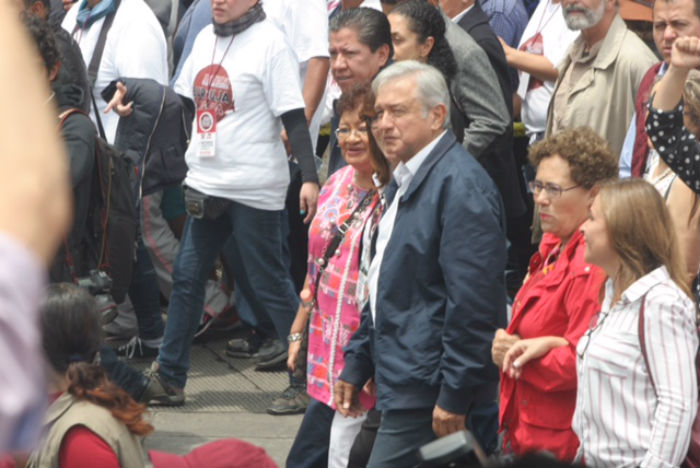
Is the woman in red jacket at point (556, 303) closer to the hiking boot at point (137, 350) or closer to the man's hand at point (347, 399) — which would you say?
the man's hand at point (347, 399)

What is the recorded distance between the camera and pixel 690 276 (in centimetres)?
430

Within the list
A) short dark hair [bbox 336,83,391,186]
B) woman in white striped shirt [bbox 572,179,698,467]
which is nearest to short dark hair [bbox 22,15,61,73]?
short dark hair [bbox 336,83,391,186]

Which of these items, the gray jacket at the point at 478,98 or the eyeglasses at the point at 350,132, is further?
the gray jacket at the point at 478,98

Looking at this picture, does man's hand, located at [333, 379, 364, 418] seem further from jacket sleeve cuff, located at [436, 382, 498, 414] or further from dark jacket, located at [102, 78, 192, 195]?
dark jacket, located at [102, 78, 192, 195]

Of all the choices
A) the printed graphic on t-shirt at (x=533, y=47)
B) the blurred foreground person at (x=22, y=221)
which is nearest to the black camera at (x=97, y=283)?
the printed graphic on t-shirt at (x=533, y=47)

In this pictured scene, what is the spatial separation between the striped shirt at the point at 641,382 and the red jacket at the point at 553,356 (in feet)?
0.99

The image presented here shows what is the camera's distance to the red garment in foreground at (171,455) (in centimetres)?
324

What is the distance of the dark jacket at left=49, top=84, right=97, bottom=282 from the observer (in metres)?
5.62

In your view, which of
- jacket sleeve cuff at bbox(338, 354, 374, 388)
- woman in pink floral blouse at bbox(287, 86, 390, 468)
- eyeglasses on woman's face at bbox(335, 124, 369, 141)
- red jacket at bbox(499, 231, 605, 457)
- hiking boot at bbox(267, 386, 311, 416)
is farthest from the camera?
hiking boot at bbox(267, 386, 311, 416)

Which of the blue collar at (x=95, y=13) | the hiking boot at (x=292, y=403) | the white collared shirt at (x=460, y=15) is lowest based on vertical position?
the hiking boot at (x=292, y=403)

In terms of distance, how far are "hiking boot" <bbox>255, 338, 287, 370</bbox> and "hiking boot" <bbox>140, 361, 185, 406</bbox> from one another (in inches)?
25.5

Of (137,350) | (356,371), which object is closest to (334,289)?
(356,371)

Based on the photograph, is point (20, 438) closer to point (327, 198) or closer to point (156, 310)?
point (327, 198)

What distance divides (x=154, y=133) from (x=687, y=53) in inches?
163
